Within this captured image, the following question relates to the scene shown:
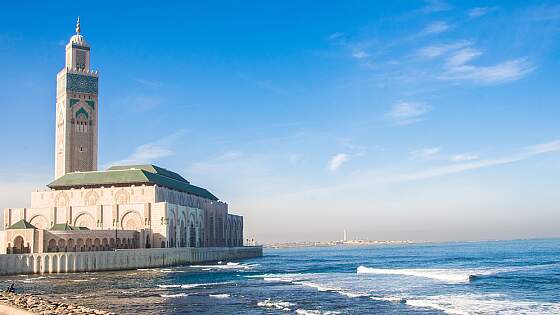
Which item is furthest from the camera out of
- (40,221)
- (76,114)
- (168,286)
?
(76,114)

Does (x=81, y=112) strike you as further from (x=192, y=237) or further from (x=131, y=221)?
(x=192, y=237)

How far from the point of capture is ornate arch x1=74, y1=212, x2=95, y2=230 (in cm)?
9081

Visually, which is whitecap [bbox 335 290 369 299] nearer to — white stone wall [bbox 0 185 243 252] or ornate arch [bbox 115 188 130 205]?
white stone wall [bbox 0 185 243 252]

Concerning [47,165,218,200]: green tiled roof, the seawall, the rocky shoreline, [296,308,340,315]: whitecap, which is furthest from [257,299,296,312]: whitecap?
[47,165,218,200]: green tiled roof

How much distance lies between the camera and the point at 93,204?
317 feet

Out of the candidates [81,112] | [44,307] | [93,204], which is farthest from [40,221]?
[44,307]

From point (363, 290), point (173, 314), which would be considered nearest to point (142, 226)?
point (363, 290)

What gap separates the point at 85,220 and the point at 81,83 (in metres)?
26.5

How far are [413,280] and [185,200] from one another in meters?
55.9

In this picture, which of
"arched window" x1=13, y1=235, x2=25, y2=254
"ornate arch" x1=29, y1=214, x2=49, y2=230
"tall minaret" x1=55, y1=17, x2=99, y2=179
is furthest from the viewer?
"tall minaret" x1=55, y1=17, x2=99, y2=179

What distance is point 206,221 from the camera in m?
108

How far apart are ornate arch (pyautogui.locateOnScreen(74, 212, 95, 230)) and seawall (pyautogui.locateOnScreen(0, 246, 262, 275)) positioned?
13986 millimetres

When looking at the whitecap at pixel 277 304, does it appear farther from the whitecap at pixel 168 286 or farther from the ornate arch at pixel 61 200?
the ornate arch at pixel 61 200

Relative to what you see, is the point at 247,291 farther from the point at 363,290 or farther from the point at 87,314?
the point at 87,314
